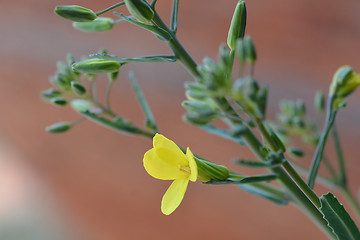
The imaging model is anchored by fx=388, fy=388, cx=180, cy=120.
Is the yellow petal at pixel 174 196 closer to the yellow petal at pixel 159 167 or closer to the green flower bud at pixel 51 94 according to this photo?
the yellow petal at pixel 159 167

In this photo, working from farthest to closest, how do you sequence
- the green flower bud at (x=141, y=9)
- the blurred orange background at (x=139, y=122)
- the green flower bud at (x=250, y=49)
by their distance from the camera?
the blurred orange background at (x=139, y=122)
the green flower bud at (x=250, y=49)
the green flower bud at (x=141, y=9)

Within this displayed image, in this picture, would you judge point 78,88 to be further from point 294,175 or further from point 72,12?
point 294,175

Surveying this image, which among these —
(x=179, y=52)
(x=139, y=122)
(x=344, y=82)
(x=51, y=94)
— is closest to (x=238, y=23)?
(x=179, y=52)

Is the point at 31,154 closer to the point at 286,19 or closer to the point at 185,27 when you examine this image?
the point at 185,27

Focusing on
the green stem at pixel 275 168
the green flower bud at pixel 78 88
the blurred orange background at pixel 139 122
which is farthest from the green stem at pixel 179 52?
the blurred orange background at pixel 139 122

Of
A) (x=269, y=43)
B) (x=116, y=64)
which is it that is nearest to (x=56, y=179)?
(x=269, y=43)

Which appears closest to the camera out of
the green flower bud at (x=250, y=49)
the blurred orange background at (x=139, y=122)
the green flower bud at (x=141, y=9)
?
the green flower bud at (x=141, y=9)

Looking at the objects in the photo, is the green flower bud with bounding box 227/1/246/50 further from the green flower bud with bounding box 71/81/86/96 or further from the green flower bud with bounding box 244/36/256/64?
the green flower bud with bounding box 71/81/86/96
